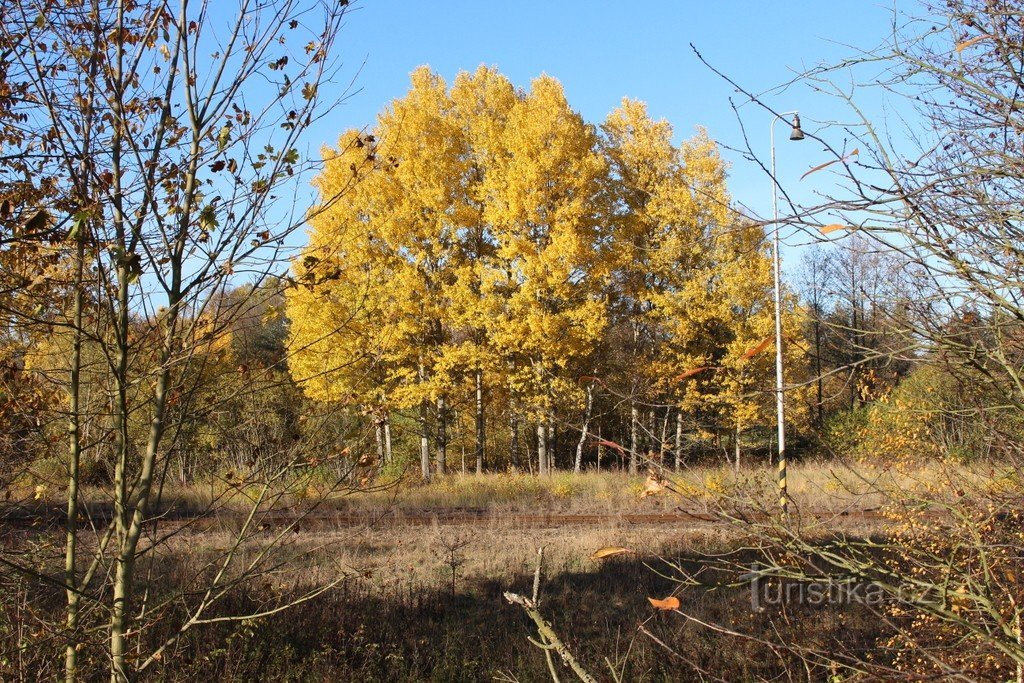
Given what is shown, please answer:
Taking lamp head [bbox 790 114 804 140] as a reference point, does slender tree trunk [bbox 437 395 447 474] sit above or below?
below

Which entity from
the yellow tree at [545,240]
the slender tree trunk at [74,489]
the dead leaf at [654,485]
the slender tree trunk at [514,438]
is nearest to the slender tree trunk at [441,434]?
the slender tree trunk at [514,438]

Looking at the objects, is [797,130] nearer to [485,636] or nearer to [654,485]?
[654,485]

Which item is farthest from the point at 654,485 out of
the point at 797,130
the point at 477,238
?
the point at 477,238

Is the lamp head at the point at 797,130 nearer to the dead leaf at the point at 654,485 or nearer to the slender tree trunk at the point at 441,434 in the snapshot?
the dead leaf at the point at 654,485

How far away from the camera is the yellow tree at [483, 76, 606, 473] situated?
63.2ft

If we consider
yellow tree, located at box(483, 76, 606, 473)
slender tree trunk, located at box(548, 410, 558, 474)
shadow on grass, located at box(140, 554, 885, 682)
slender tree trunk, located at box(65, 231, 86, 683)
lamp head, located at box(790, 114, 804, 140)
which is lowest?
shadow on grass, located at box(140, 554, 885, 682)

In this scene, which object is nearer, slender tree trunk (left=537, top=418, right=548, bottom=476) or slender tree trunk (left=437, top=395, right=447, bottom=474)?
slender tree trunk (left=537, top=418, right=548, bottom=476)

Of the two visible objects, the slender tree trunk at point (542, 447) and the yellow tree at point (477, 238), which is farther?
the slender tree trunk at point (542, 447)

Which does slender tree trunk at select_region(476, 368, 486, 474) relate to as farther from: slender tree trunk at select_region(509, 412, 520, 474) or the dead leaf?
the dead leaf

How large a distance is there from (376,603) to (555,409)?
12736 mm

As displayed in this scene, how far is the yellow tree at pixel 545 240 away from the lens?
19250 millimetres

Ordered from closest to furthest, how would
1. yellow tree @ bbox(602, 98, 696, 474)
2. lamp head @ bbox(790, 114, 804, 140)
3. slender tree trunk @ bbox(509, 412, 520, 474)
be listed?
1. lamp head @ bbox(790, 114, 804, 140)
2. yellow tree @ bbox(602, 98, 696, 474)
3. slender tree trunk @ bbox(509, 412, 520, 474)

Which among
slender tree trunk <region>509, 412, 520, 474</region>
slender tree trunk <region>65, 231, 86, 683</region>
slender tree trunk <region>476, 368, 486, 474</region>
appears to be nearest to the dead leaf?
slender tree trunk <region>65, 231, 86, 683</region>

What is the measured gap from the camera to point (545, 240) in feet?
65.7
